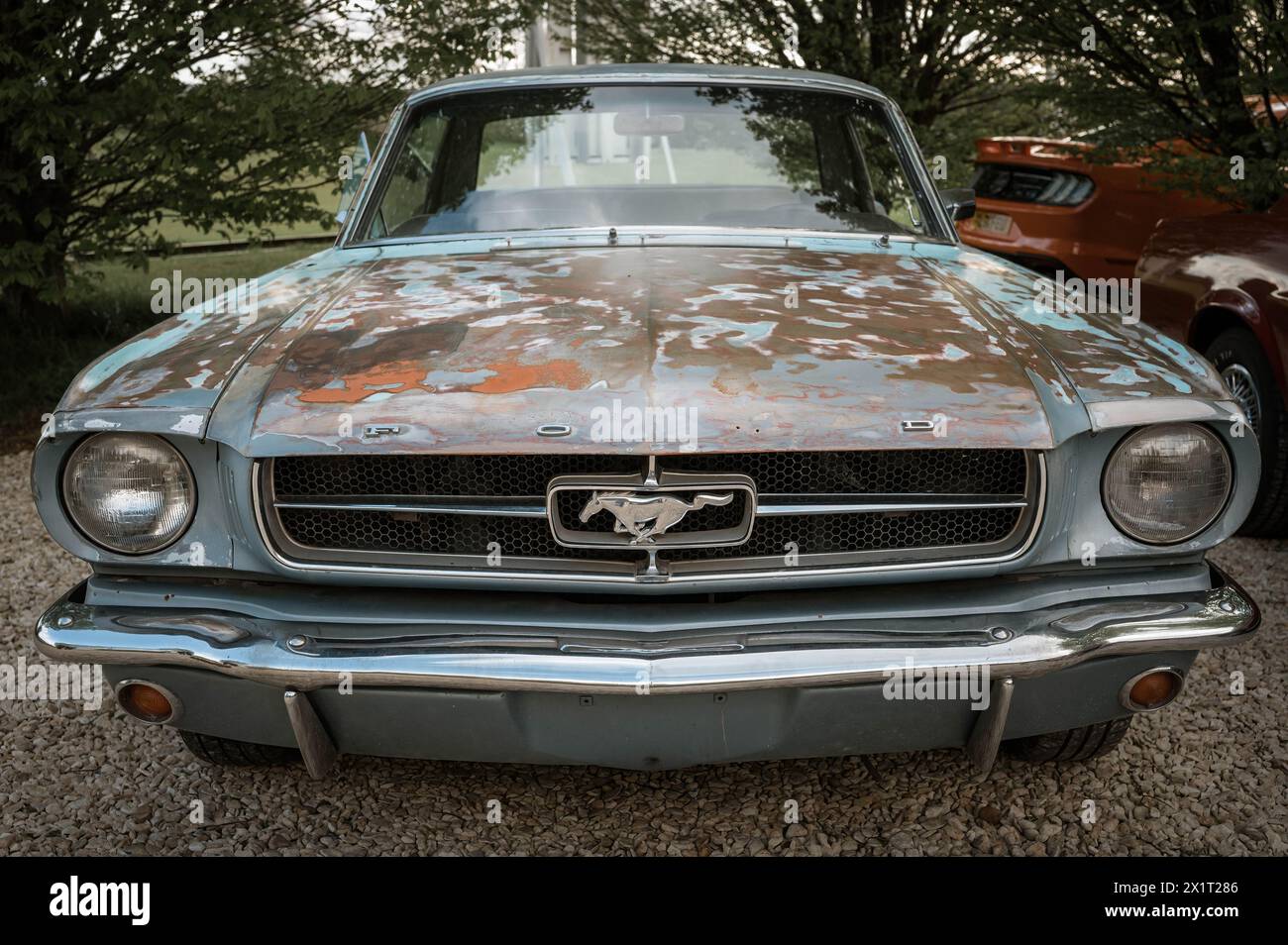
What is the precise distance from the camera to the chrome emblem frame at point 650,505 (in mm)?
1804

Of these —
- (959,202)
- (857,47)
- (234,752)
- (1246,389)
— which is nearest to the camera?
(234,752)

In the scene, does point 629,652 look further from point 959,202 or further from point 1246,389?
point 1246,389

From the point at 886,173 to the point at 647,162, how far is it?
73 cm

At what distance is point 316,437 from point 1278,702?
98.8 inches

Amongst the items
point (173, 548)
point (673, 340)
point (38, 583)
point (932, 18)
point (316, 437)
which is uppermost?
point (932, 18)

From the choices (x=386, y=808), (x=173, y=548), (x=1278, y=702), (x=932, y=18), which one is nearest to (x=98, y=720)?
(x=386, y=808)

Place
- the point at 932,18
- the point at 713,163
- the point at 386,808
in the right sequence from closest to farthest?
the point at 386,808, the point at 713,163, the point at 932,18

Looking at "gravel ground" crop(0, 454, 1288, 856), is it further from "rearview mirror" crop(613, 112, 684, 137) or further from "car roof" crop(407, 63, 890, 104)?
"car roof" crop(407, 63, 890, 104)

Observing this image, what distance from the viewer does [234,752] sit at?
91.6 inches

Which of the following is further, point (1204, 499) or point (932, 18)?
point (932, 18)

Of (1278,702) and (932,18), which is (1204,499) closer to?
(1278,702)

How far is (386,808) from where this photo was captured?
232cm

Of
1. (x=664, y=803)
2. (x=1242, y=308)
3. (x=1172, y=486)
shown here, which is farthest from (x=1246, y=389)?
(x=664, y=803)

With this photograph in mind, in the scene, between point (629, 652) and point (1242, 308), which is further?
point (1242, 308)
